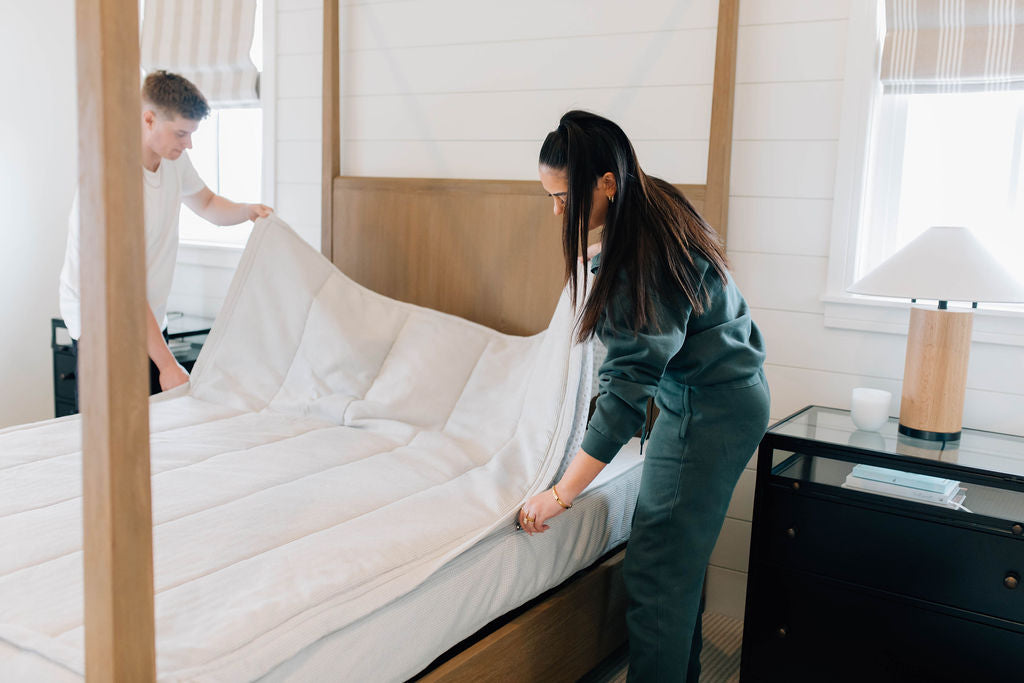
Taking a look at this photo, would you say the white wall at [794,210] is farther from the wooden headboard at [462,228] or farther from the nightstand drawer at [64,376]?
the nightstand drawer at [64,376]

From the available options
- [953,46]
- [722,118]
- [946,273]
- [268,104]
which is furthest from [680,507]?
[268,104]

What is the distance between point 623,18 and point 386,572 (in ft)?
5.86

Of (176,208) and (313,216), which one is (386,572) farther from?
(313,216)

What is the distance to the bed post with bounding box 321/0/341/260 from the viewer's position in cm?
300

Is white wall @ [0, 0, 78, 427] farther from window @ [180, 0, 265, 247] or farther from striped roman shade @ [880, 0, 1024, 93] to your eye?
striped roman shade @ [880, 0, 1024, 93]

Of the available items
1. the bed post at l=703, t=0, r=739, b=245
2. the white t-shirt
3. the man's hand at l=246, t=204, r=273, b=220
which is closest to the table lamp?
the bed post at l=703, t=0, r=739, b=245

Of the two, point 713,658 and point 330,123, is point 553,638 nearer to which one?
point 713,658

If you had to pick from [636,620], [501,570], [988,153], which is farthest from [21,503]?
[988,153]

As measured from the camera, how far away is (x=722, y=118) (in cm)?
A: 236

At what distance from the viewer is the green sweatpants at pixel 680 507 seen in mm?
1710

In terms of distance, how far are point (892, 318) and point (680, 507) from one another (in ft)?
3.14

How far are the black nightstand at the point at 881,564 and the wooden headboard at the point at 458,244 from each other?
2.72 ft

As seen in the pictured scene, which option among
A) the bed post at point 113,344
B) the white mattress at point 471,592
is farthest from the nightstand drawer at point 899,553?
the bed post at point 113,344

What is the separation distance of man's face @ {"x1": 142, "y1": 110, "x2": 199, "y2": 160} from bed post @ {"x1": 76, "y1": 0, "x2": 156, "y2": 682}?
1786 mm
